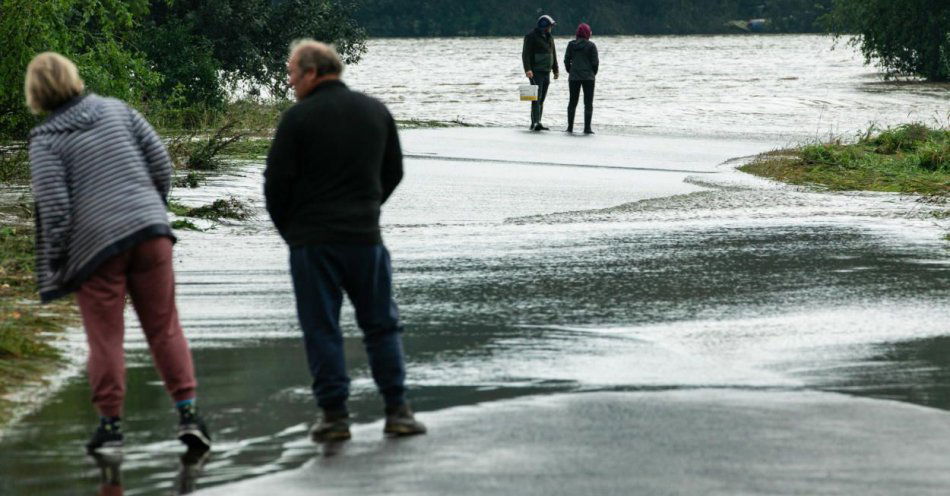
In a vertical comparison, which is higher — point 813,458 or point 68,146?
point 68,146

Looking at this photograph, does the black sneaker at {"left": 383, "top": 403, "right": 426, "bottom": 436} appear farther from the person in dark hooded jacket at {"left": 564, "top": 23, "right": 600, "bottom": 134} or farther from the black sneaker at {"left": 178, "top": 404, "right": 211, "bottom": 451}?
the person in dark hooded jacket at {"left": 564, "top": 23, "right": 600, "bottom": 134}

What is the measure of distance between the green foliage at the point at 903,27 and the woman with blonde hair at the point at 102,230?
42.7 m

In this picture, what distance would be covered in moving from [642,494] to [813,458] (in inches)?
34.0

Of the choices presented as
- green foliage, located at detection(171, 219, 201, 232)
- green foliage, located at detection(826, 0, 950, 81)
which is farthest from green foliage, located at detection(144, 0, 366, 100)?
green foliage, located at detection(826, 0, 950, 81)

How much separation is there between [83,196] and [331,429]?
1.33 metres

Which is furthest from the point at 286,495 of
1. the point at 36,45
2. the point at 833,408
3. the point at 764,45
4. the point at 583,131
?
the point at 764,45

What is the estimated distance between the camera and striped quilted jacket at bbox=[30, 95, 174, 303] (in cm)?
617

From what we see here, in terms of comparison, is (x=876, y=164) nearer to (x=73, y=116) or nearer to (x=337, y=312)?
(x=337, y=312)

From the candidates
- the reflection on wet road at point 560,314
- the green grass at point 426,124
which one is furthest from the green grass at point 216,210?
the green grass at point 426,124

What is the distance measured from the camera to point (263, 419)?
6703 millimetres

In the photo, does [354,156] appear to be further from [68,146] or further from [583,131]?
[583,131]

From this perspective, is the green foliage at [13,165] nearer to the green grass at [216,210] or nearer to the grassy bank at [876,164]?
the green grass at [216,210]

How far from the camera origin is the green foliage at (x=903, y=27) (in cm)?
4719

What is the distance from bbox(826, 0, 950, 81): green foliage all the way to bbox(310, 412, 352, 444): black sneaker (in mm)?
42511
